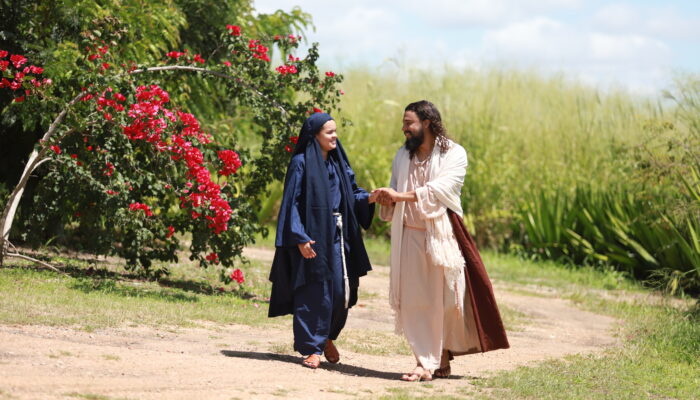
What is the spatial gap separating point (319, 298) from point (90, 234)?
4.89 meters

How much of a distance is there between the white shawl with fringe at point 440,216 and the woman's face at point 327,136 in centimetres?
47

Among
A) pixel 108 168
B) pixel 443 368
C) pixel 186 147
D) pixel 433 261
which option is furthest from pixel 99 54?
pixel 443 368

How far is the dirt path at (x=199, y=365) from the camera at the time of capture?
5.20 meters

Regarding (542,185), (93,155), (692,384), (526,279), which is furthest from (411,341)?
(542,185)

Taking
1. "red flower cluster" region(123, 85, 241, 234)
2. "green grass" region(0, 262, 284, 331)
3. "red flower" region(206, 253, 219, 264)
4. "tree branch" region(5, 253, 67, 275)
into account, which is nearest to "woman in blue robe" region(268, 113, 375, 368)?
"green grass" region(0, 262, 284, 331)

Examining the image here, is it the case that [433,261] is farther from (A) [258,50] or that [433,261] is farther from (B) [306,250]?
(A) [258,50]

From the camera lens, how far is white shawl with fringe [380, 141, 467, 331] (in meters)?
6.20

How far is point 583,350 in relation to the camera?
8359 mm

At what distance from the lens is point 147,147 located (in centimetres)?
934

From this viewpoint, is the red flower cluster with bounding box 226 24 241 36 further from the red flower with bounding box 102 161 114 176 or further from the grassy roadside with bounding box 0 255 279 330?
the grassy roadside with bounding box 0 255 279 330

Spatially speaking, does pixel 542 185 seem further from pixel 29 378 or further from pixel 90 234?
pixel 29 378

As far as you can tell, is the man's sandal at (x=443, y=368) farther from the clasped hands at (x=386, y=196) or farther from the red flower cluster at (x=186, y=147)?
the red flower cluster at (x=186, y=147)

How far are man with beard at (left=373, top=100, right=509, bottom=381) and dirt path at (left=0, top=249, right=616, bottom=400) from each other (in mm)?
313

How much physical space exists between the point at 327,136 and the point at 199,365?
1.69m
